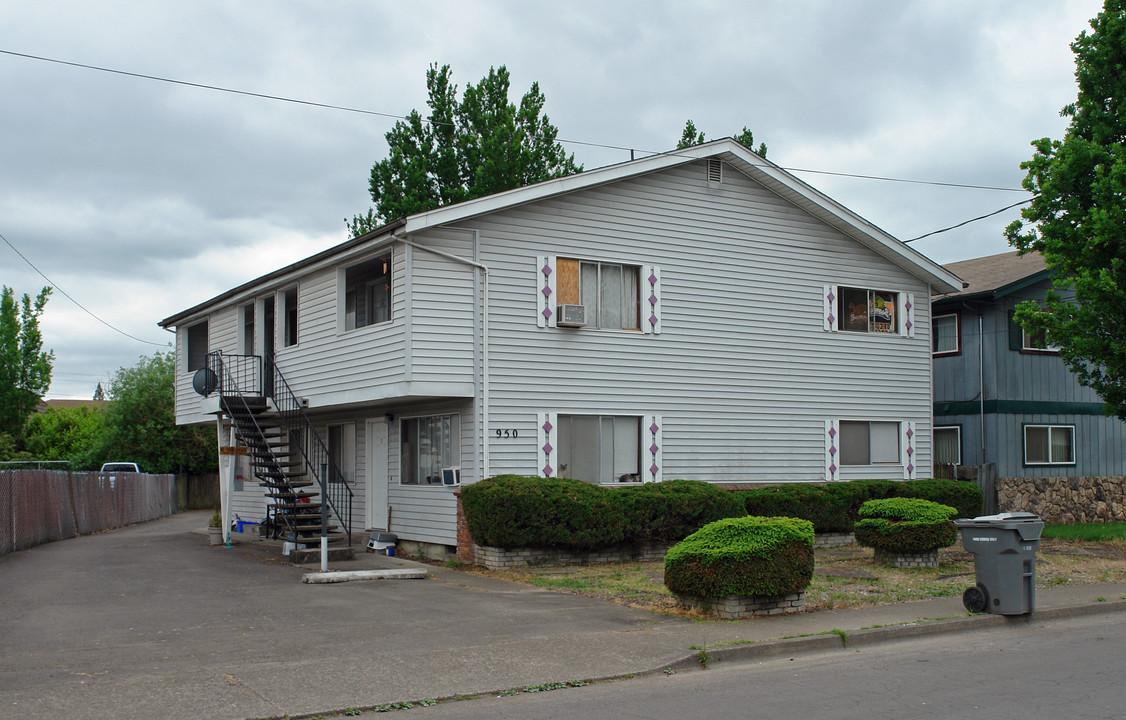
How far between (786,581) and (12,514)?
1592 centimetres

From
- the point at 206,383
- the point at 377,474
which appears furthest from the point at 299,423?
the point at 377,474

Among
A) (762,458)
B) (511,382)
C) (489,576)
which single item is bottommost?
(489,576)

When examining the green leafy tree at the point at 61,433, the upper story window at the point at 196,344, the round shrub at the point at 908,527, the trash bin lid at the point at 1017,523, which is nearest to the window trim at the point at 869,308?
the round shrub at the point at 908,527

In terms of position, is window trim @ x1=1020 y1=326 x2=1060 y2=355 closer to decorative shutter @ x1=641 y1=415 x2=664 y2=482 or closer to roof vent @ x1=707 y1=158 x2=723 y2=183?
roof vent @ x1=707 y1=158 x2=723 y2=183

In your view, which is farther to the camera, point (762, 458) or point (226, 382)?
point (226, 382)

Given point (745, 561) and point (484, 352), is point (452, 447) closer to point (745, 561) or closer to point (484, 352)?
point (484, 352)

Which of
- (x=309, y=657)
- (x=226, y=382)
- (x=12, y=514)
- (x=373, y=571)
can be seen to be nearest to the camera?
(x=309, y=657)

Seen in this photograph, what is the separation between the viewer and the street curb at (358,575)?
47.5ft

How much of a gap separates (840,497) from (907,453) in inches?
124

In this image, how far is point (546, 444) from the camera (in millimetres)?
17609

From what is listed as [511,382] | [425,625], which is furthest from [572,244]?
[425,625]

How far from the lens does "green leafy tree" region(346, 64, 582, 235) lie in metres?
39.7

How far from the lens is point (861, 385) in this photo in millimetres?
21562

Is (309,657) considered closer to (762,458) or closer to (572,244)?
(572,244)
